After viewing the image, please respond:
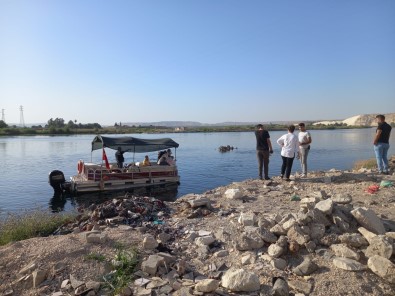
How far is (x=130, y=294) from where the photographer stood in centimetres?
491

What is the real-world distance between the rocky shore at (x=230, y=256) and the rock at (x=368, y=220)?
20 millimetres

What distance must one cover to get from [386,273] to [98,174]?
54.2ft

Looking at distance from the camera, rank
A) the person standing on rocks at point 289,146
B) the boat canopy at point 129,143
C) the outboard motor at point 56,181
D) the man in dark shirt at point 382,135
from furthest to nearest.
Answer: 1. the outboard motor at point 56,181
2. the boat canopy at point 129,143
3. the person standing on rocks at point 289,146
4. the man in dark shirt at point 382,135

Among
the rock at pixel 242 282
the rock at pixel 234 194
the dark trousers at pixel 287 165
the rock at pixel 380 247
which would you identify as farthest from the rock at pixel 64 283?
the dark trousers at pixel 287 165

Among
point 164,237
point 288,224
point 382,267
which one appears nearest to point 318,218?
point 288,224

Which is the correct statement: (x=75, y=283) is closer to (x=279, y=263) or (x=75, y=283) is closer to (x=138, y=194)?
(x=279, y=263)

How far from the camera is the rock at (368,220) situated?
630 centimetres

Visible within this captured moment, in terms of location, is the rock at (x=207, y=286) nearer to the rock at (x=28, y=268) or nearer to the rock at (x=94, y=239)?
the rock at (x=94, y=239)

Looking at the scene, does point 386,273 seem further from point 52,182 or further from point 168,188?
point 52,182

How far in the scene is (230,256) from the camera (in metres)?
6.17

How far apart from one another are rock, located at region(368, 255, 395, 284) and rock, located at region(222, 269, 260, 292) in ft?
6.65

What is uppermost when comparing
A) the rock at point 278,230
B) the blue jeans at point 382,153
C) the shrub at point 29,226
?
the blue jeans at point 382,153

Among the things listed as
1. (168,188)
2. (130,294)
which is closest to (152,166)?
(168,188)

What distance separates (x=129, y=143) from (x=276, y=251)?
15.3 m
